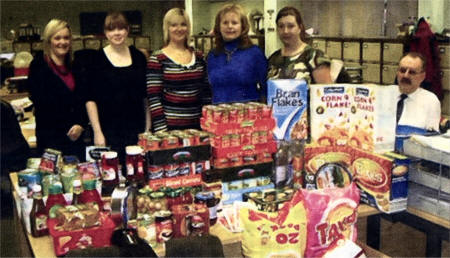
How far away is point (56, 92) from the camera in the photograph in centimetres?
290

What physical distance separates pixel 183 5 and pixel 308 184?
5793 mm

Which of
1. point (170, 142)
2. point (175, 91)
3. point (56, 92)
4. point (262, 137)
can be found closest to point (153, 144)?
point (170, 142)

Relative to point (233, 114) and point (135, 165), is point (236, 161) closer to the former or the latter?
point (233, 114)

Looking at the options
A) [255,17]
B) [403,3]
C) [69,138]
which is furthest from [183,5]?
[69,138]

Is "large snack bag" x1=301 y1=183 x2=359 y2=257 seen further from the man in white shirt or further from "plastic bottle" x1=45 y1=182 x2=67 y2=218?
"plastic bottle" x1=45 y1=182 x2=67 y2=218

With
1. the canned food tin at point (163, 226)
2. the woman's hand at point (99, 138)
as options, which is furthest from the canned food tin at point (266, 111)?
the woman's hand at point (99, 138)

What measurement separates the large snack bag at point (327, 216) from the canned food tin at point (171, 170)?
1.79ft

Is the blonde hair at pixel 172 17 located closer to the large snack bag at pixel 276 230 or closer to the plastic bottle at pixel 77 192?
the plastic bottle at pixel 77 192

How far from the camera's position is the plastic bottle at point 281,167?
2.08 meters

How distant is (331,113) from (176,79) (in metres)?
0.99

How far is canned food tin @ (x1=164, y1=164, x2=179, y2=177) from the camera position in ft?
6.52

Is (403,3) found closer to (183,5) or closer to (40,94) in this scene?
(183,5)

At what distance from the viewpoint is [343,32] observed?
712cm

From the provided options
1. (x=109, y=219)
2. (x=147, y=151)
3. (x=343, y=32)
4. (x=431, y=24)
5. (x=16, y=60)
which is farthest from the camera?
(x=343, y=32)
